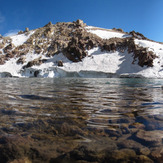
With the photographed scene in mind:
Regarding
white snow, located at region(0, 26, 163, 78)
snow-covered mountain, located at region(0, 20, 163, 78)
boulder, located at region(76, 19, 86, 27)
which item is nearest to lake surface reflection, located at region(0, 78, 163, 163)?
white snow, located at region(0, 26, 163, 78)

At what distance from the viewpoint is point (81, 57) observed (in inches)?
2042

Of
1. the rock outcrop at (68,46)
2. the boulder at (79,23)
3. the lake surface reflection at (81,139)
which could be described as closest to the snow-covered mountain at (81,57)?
the rock outcrop at (68,46)

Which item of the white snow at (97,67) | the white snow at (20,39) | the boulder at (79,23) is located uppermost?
the boulder at (79,23)

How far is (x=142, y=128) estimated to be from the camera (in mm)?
2428

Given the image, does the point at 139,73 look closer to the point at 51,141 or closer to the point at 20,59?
the point at 51,141

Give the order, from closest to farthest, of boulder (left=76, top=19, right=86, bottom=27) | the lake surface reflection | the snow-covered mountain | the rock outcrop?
the lake surface reflection → the snow-covered mountain → the rock outcrop → boulder (left=76, top=19, right=86, bottom=27)

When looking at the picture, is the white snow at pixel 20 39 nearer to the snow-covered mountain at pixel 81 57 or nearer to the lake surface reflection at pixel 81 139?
the snow-covered mountain at pixel 81 57

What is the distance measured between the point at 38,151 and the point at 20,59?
61.1m

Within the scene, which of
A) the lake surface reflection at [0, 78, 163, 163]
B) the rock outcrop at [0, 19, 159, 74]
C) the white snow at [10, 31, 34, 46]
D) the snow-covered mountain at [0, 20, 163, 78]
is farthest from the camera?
the white snow at [10, 31, 34, 46]

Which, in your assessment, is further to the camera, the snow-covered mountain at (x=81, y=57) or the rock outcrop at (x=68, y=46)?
the rock outcrop at (x=68, y=46)

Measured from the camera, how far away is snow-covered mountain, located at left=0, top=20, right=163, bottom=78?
4306 centimetres

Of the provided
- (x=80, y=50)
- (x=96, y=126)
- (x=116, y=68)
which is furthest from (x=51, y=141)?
(x=80, y=50)

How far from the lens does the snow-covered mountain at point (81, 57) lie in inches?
1695

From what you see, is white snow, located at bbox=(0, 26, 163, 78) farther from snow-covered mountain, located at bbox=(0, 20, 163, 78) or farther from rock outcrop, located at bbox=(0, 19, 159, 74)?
rock outcrop, located at bbox=(0, 19, 159, 74)
